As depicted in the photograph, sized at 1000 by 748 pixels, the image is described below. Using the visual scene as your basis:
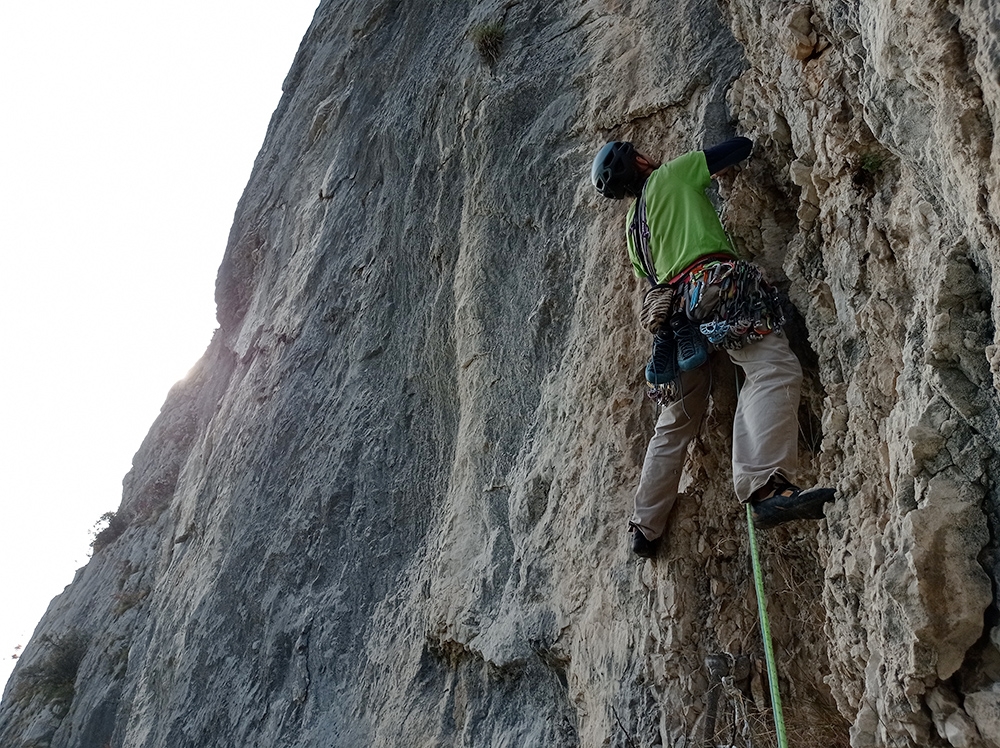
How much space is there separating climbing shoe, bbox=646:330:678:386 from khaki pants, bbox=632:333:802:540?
0.08m

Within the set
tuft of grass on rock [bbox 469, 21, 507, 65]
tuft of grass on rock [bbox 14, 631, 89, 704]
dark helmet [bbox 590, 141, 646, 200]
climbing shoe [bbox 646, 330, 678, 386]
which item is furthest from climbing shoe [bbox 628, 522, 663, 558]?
tuft of grass on rock [bbox 14, 631, 89, 704]

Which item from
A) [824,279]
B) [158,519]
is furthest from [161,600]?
[824,279]

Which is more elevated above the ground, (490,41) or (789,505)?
(490,41)

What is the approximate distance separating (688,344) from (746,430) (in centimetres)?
59

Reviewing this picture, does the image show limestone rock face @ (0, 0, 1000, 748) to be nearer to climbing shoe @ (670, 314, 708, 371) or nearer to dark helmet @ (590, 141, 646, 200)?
climbing shoe @ (670, 314, 708, 371)

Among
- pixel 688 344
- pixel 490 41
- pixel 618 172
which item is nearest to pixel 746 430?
pixel 688 344

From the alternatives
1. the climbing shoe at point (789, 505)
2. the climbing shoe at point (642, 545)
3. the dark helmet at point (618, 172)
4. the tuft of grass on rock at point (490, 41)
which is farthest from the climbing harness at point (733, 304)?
the tuft of grass on rock at point (490, 41)

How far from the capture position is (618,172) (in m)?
5.03

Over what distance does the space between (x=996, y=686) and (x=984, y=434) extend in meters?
0.82

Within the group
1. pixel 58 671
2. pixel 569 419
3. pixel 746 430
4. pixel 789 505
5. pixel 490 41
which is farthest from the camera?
pixel 58 671

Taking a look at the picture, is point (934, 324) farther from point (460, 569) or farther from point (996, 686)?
point (460, 569)

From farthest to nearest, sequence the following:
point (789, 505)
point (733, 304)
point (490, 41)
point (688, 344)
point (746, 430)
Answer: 1. point (490, 41)
2. point (688, 344)
3. point (733, 304)
4. point (746, 430)
5. point (789, 505)

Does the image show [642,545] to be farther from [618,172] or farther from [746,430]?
[618,172]

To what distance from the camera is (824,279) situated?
427cm
